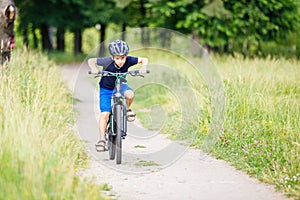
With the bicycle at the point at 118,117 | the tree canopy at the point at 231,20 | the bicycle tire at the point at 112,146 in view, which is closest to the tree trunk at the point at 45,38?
the tree canopy at the point at 231,20

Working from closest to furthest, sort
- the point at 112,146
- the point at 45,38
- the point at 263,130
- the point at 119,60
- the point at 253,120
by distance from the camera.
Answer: the point at 119,60 < the point at 112,146 < the point at 263,130 < the point at 253,120 < the point at 45,38

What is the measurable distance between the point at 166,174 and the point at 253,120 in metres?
2.24

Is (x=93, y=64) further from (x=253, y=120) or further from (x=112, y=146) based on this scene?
(x=253, y=120)

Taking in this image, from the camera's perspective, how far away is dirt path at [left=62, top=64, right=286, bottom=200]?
6121 mm

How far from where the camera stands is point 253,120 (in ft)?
28.2

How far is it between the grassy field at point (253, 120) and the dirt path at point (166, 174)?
0.24 meters

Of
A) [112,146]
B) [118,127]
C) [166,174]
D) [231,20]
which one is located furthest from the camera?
[231,20]

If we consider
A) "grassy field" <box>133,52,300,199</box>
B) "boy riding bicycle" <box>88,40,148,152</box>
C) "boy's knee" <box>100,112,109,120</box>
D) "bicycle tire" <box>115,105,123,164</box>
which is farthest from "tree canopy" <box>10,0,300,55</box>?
"bicycle tire" <box>115,105,123,164</box>

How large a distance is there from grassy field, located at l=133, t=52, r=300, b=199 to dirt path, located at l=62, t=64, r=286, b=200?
238mm

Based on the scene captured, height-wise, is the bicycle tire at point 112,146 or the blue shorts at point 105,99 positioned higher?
the blue shorts at point 105,99

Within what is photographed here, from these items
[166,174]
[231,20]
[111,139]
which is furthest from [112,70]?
[231,20]

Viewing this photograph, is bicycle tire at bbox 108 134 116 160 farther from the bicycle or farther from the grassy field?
the grassy field

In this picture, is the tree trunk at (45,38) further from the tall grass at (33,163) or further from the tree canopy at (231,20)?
the tall grass at (33,163)

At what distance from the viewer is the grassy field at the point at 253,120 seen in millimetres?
6812
